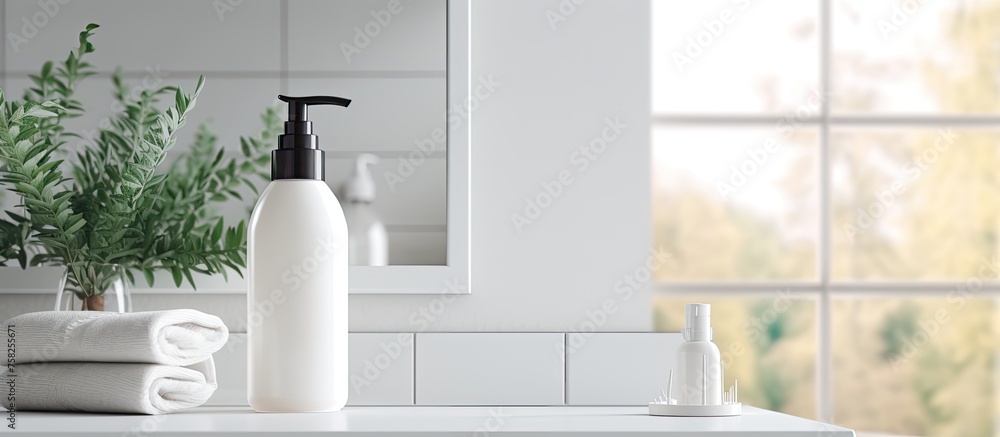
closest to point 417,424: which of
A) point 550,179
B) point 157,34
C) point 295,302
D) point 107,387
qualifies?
point 295,302

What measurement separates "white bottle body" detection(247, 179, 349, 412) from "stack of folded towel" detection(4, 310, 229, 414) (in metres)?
0.05

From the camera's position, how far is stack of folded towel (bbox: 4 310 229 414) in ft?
2.14

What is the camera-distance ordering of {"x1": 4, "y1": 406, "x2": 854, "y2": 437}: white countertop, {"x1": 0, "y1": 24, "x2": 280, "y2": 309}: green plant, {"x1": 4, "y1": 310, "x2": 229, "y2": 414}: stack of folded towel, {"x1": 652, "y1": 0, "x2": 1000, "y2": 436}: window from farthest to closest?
{"x1": 652, "y1": 0, "x2": 1000, "y2": 436}: window < {"x1": 0, "y1": 24, "x2": 280, "y2": 309}: green plant < {"x1": 4, "y1": 310, "x2": 229, "y2": 414}: stack of folded towel < {"x1": 4, "y1": 406, "x2": 854, "y2": 437}: white countertop

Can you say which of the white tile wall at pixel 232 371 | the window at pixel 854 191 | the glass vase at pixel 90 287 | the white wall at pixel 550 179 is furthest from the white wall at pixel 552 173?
the window at pixel 854 191

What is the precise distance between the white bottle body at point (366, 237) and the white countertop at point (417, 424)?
0.58ft

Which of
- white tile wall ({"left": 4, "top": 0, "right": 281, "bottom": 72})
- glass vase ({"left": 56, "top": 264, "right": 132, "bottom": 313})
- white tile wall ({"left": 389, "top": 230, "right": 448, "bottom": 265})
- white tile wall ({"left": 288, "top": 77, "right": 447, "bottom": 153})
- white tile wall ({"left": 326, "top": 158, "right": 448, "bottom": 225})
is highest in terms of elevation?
white tile wall ({"left": 4, "top": 0, "right": 281, "bottom": 72})

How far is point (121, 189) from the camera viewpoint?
79 cm

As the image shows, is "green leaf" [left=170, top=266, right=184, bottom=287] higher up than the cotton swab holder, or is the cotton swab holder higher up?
"green leaf" [left=170, top=266, right=184, bottom=287]

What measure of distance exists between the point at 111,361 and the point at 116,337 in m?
0.02

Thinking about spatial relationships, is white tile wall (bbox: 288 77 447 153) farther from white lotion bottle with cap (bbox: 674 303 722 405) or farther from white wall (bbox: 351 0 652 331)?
white lotion bottle with cap (bbox: 674 303 722 405)

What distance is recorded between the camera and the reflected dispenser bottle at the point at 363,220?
0.85m

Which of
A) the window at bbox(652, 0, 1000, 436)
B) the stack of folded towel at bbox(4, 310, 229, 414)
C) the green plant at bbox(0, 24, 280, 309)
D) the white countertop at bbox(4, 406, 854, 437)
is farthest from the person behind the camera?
the window at bbox(652, 0, 1000, 436)

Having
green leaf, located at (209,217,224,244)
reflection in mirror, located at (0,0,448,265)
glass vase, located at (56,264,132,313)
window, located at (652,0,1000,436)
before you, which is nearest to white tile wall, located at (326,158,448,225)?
reflection in mirror, located at (0,0,448,265)

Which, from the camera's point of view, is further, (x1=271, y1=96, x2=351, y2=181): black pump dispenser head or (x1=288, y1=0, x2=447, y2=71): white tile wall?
(x1=288, y1=0, x2=447, y2=71): white tile wall
